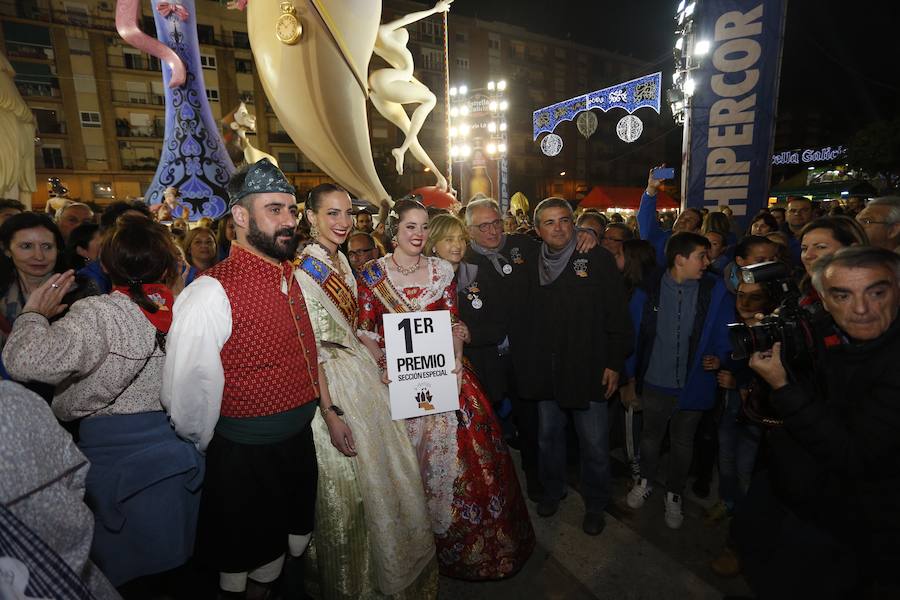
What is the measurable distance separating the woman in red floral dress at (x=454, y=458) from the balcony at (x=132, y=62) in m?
37.9

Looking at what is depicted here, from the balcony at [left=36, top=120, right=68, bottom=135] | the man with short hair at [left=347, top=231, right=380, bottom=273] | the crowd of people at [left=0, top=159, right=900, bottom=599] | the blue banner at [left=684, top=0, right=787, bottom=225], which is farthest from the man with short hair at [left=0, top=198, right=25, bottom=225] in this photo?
the balcony at [left=36, top=120, right=68, bottom=135]

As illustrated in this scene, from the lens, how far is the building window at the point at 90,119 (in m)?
29.9

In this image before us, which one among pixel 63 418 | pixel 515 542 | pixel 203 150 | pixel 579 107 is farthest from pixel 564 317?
pixel 579 107

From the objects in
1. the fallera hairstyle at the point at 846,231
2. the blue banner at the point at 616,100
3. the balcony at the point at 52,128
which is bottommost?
the fallera hairstyle at the point at 846,231

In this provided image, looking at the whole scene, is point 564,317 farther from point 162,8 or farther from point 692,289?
point 162,8

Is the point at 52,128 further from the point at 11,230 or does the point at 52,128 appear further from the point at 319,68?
the point at 11,230

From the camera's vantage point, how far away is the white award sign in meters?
2.50

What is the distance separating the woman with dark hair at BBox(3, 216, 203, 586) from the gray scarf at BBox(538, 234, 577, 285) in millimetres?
2347

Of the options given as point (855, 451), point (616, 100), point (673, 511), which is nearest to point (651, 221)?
point (673, 511)

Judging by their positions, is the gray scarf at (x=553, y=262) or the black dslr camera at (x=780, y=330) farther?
the gray scarf at (x=553, y=262)

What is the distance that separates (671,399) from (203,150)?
29.5ft

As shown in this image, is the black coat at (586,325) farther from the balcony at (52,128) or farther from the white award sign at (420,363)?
the balcony at (52,128)

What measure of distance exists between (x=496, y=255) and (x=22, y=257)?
3.22 metres

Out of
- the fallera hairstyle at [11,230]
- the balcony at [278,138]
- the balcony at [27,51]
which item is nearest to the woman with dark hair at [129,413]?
the fallera hairstyle at [11,230]
